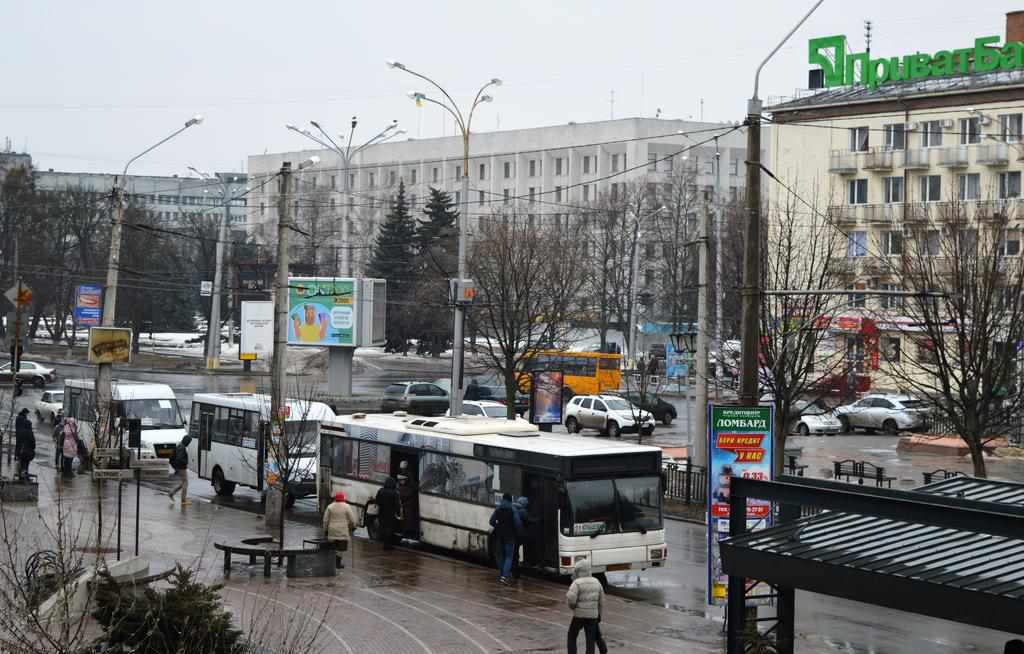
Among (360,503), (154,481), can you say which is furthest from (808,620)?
(154,481)

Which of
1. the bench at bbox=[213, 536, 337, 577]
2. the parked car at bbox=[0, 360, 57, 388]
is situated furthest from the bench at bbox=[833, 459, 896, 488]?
the parked car at bbox=[0, 360, 57, 388]

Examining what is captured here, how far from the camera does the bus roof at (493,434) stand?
74.4 ft

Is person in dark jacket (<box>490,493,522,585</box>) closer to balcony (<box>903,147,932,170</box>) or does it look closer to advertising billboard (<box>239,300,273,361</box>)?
advertising billboard (<box>239,300,273,361</box>)

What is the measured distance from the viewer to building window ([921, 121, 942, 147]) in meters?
69.1

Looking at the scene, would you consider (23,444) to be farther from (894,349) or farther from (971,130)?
(971,130)

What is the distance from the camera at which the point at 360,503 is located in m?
27.5

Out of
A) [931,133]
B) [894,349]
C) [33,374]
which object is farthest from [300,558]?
[931,133]

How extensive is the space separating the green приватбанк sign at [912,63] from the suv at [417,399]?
27.9m

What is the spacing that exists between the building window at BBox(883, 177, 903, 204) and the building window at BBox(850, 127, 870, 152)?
6.93 feet

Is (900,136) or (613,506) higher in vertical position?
(900,136)

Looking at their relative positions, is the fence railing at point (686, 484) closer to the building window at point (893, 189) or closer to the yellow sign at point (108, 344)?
the yellow sign at point (108, 344)

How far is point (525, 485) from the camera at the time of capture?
22.8 metres

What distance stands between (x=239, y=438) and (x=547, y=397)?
11.7 metres

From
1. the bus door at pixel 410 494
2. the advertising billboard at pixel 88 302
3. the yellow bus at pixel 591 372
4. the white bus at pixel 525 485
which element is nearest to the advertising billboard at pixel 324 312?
the advertising billboard at pixel 88 302
